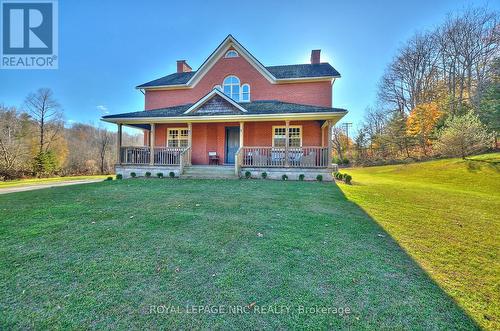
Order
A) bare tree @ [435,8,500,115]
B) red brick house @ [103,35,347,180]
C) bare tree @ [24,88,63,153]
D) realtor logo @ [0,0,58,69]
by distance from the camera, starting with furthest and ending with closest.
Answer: bare tree @ [24,88,63,153]
bare tree @ [435,8,500,115]
red brick house @ [103,35,347,180]
realtor logo @ [0,0,58,69]

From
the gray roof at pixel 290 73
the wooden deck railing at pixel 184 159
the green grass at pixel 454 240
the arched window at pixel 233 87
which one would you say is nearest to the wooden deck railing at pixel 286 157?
the wooden deck railing at pixel 184 159

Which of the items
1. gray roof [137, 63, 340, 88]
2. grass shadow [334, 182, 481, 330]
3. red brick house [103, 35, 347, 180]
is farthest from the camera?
gray roof [137, 63, 340, 88]

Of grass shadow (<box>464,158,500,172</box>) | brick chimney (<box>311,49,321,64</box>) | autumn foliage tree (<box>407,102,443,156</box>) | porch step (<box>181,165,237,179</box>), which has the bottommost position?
porch step (<box>181,165,237,179</box>)

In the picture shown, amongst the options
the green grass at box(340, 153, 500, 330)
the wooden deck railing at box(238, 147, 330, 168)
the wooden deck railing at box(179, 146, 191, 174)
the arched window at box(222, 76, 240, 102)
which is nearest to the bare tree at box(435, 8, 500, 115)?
the wooden deck railing at box(238, 147, 330, 168)

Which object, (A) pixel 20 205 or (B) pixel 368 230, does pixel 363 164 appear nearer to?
(B) pixel 368 230

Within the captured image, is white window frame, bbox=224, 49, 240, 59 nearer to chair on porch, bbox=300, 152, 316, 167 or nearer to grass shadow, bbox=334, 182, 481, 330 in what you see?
chair on porch, bbox=300, 152, 316, 167

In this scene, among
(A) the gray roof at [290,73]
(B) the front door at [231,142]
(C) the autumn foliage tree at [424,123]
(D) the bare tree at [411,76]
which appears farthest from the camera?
(D) the bare tree at [411,76]

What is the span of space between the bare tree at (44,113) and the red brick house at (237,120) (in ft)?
61.1

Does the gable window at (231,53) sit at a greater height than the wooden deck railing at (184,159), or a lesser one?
greater

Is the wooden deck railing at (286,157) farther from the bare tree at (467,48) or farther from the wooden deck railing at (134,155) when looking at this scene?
the bare tree at (467,48)

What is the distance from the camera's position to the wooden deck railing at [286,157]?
12.4 meters

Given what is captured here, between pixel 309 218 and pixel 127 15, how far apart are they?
17.7 m

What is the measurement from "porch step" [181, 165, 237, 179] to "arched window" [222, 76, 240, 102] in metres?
6.51

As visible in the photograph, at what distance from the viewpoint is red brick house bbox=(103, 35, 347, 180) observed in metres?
12.5
